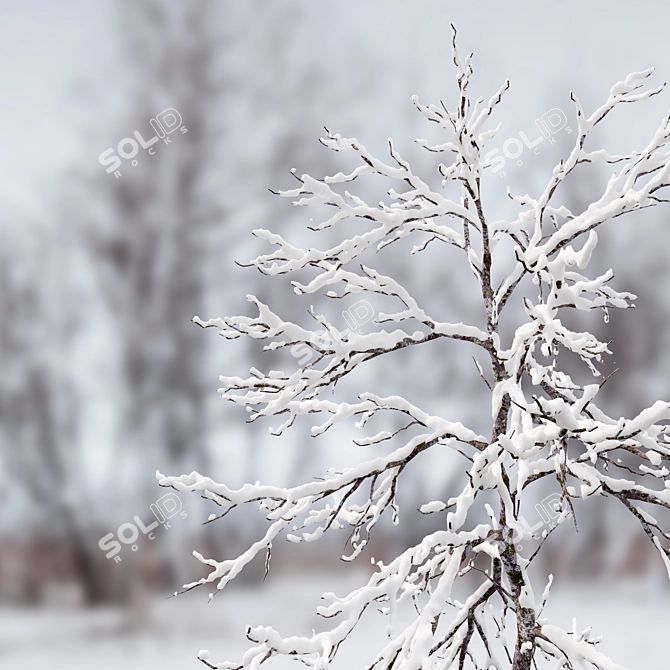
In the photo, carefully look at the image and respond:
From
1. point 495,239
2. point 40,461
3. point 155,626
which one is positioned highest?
point 495,239

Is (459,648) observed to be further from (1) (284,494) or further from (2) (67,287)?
(2) (67,287)

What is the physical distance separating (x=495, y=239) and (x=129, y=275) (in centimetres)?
279

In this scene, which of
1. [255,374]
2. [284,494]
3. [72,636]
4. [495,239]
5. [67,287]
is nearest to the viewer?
[284,494]

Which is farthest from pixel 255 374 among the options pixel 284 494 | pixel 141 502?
pixel 141 502

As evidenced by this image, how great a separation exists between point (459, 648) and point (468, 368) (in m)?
2.40

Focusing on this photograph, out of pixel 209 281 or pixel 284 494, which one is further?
pixel 209 281

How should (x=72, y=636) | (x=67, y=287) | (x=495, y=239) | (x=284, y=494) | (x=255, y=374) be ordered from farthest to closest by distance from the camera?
(x=67, y=287)
(x=72, y=636)
(x=495, y=239)
(x=255, y=374)
(x=284, y=494)

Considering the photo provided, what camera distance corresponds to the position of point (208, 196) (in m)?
4.16

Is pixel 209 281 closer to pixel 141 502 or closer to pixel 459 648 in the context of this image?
pixel 141 502

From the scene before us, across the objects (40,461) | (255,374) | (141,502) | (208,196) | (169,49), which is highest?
(169,49)

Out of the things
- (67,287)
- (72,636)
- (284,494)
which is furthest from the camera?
(67,287)

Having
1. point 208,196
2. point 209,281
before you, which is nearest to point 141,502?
point 209,281

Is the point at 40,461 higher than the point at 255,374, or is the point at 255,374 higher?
the point at 255,374

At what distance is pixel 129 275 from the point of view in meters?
3.99
